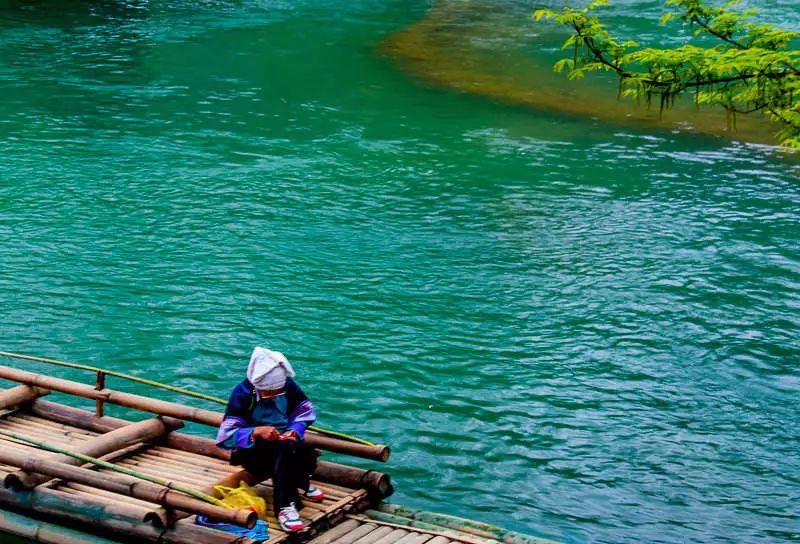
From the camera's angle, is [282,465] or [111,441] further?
[111,441]

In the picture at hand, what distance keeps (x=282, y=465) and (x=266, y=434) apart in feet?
1.03

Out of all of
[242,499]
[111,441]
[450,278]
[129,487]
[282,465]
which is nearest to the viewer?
[129,487]

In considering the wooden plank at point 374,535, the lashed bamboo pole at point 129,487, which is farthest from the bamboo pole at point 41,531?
the wooden plank at point 374,535

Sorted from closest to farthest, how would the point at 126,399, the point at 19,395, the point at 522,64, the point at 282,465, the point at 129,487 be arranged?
1. the point at 129,487
2. the point at 282,465
3. the point at 126,399
4. the point at 19,395
5. the point at 522,64

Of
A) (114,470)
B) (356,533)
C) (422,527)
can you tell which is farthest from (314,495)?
(114,470)

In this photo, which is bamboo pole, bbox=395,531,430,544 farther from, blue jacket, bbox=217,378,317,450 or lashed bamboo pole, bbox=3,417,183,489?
lashed bamboo pole, bbox=3,417,183,489

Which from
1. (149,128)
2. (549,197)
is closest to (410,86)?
(149,128)

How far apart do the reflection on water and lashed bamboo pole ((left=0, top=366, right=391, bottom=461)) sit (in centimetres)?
2035

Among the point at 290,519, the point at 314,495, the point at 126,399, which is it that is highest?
the point at 126,399

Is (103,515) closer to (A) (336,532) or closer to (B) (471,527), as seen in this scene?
(A) (336,532)

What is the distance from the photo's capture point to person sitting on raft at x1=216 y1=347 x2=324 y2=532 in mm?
9297

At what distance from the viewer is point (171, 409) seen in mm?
10531

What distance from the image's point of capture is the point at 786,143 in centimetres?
1079

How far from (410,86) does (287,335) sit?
18244 mm
